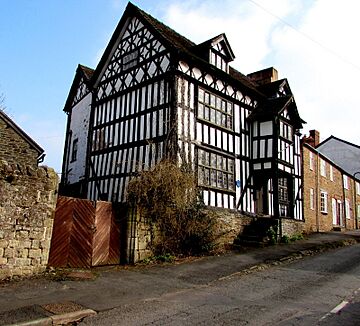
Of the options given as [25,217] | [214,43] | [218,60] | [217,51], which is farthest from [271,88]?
[25,217]

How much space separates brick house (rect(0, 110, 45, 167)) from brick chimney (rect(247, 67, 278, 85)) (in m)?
14.5

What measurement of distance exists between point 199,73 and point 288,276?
958 cm

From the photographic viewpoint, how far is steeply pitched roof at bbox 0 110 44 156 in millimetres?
15081

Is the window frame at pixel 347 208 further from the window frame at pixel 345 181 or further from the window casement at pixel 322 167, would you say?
the window casement at pixel 322 167

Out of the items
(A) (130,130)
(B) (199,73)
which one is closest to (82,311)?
(A) (130,130)

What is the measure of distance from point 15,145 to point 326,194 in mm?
19789

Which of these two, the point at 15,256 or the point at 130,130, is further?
the point at 130,130

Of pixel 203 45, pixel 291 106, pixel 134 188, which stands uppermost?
pixel 203 45

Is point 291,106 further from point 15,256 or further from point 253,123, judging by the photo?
point 15,256

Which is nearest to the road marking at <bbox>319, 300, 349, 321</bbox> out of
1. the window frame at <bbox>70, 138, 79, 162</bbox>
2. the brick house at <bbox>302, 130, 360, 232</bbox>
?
the brick house at <bbox>302, 130, 360, 232</bbox>

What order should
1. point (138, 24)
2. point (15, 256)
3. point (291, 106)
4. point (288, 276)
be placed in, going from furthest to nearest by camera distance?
point (291, 106), point (138, 24), point (288, 276), point (15, 256)

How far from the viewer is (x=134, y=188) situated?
11.6m

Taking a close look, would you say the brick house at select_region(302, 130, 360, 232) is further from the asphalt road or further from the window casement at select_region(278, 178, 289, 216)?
the asphalt road

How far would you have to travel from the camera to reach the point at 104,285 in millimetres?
8305
